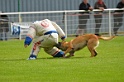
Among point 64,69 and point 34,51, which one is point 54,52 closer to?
point 34,51

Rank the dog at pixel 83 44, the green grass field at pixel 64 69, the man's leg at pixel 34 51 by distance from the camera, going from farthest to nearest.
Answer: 1. the dog at pixel 83 44
2. the man's leg at pixel 34 51
3. the green grass field at pixel 64 69

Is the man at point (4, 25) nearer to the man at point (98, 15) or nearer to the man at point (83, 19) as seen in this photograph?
the man at point (83, 19)

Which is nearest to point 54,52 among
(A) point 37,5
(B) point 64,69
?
(B) point 64,69

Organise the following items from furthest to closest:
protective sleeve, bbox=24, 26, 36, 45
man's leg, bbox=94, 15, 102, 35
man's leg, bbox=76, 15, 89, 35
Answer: man's leg, bbox=94, 15, 102, 35, man's leg, bbox=76, 15, 89, 35, protective sleeve, bbox=24, 26, 36, 45

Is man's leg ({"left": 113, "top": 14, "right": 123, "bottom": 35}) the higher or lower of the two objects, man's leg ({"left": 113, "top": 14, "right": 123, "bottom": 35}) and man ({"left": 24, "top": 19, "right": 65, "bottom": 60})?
the lower

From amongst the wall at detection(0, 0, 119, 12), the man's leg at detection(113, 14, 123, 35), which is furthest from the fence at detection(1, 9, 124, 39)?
the wall at detection(0, 0, 119, 12)

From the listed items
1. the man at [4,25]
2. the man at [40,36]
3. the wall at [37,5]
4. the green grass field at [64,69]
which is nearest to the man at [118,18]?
the wall at [37,5]

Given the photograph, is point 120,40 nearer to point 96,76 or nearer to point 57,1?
point 57,1

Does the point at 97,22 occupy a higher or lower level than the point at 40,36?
lower

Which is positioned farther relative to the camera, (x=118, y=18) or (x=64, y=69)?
(x=118, y=18)

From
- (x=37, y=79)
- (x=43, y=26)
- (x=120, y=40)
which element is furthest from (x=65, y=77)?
(x=120, y=40)

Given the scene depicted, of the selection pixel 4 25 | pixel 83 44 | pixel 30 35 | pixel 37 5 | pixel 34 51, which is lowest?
pixel 4 25

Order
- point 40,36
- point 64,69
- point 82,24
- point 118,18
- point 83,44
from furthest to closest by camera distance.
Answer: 1. point 118,18
2. point 82,24
3. point 83,44
4. point 40,36
5. point 64,69

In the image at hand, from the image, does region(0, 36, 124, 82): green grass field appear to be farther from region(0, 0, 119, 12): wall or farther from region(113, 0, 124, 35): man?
region(0, 0, 119, 12): wall
